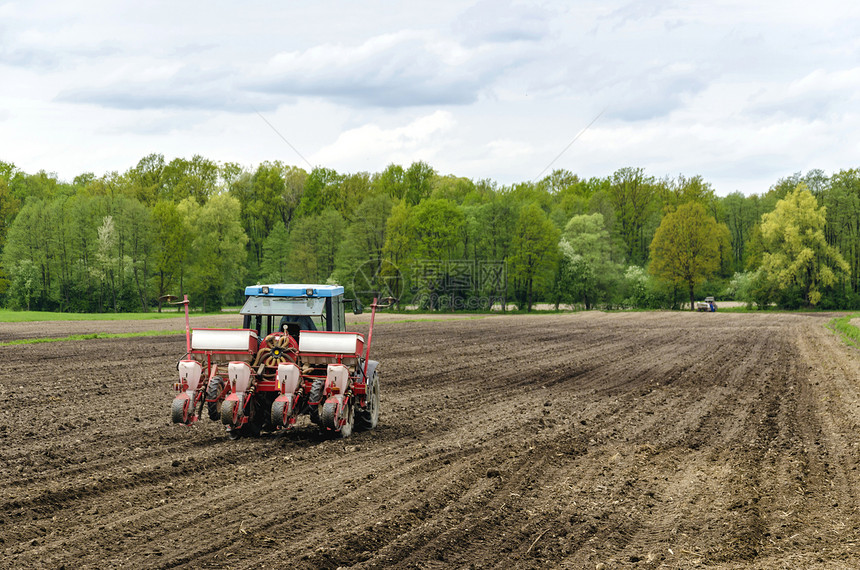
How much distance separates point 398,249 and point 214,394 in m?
68.2

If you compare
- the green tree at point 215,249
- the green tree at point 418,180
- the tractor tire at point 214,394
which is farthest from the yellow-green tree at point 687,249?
the tractor tire at point 214,394

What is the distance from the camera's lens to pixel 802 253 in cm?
7550

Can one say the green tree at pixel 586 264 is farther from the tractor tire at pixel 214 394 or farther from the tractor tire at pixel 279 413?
the tractor tire at pixel 279 413

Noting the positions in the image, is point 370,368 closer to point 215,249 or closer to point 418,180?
point 215,249

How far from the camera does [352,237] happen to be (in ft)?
263

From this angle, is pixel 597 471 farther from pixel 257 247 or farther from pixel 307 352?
pixel 257 247

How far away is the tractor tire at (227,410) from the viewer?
11188 mm

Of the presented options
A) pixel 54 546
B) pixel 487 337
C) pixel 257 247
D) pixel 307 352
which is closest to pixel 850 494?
pixel 307 352

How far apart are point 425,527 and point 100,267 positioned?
7490 cm

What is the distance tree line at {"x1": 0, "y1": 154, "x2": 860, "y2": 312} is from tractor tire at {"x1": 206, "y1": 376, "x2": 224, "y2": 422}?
6317 cm

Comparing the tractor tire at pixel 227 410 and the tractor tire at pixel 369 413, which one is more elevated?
the tractor tire at pixel 227 410

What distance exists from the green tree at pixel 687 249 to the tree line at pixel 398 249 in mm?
130

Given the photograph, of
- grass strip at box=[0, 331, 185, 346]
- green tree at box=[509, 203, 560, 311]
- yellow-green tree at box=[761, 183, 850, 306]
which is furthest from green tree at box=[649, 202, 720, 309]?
grass strip at box=[0, 331, 185, 346]

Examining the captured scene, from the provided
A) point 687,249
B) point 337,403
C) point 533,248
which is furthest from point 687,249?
point 337,403
